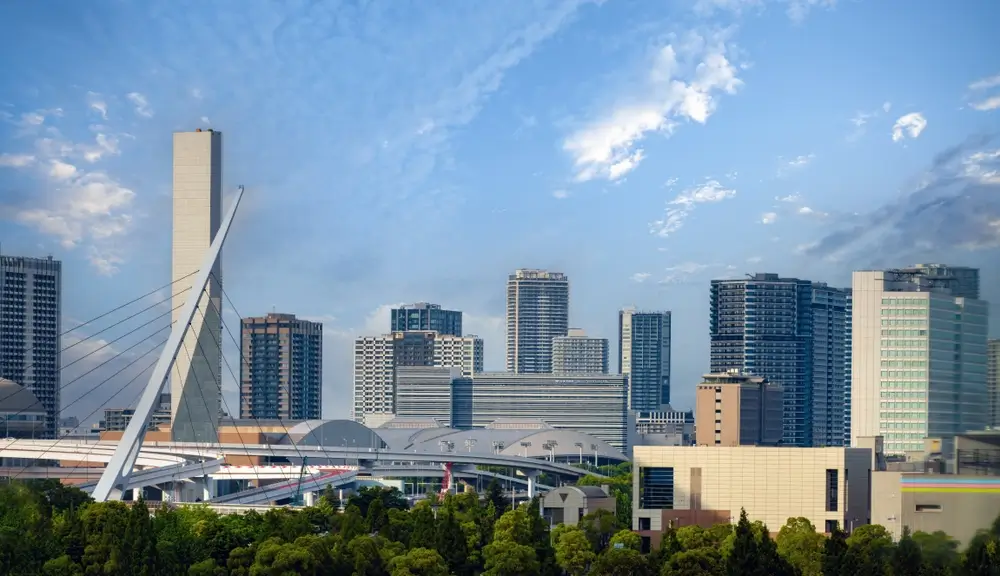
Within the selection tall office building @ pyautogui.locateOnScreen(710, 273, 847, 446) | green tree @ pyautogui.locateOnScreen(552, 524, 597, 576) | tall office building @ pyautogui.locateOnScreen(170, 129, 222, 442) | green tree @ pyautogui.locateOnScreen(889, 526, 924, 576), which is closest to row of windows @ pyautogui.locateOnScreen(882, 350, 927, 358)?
green tree @ pyautogui.locateOnScreen(552, 524, 597, 576)

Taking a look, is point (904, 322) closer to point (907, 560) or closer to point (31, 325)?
point (907, 560)

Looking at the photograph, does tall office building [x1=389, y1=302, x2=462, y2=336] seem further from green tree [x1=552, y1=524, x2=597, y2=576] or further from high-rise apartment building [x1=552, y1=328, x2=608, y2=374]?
green tree [x1=552, y1=524, x2=597, y2=576]

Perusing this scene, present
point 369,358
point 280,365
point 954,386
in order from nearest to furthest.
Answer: point 954,386 < point 280,365 < point 369,358

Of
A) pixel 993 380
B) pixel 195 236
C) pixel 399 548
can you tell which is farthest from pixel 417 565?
pixel 195 236

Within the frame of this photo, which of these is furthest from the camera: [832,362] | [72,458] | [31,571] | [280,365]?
[280,365]

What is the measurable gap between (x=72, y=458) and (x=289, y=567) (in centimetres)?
4043

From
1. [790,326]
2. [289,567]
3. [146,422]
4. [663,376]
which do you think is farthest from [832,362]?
[289,567]

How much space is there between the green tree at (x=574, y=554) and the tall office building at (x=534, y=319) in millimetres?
141925

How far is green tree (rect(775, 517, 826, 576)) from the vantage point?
3728 centimetres

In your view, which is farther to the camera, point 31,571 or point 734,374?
point 734,374

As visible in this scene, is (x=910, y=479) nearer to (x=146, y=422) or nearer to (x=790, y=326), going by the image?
(x=146, y=422)

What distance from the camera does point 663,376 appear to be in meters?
178

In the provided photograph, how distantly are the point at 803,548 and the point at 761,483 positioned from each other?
13.2 m

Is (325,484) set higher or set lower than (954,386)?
lower
